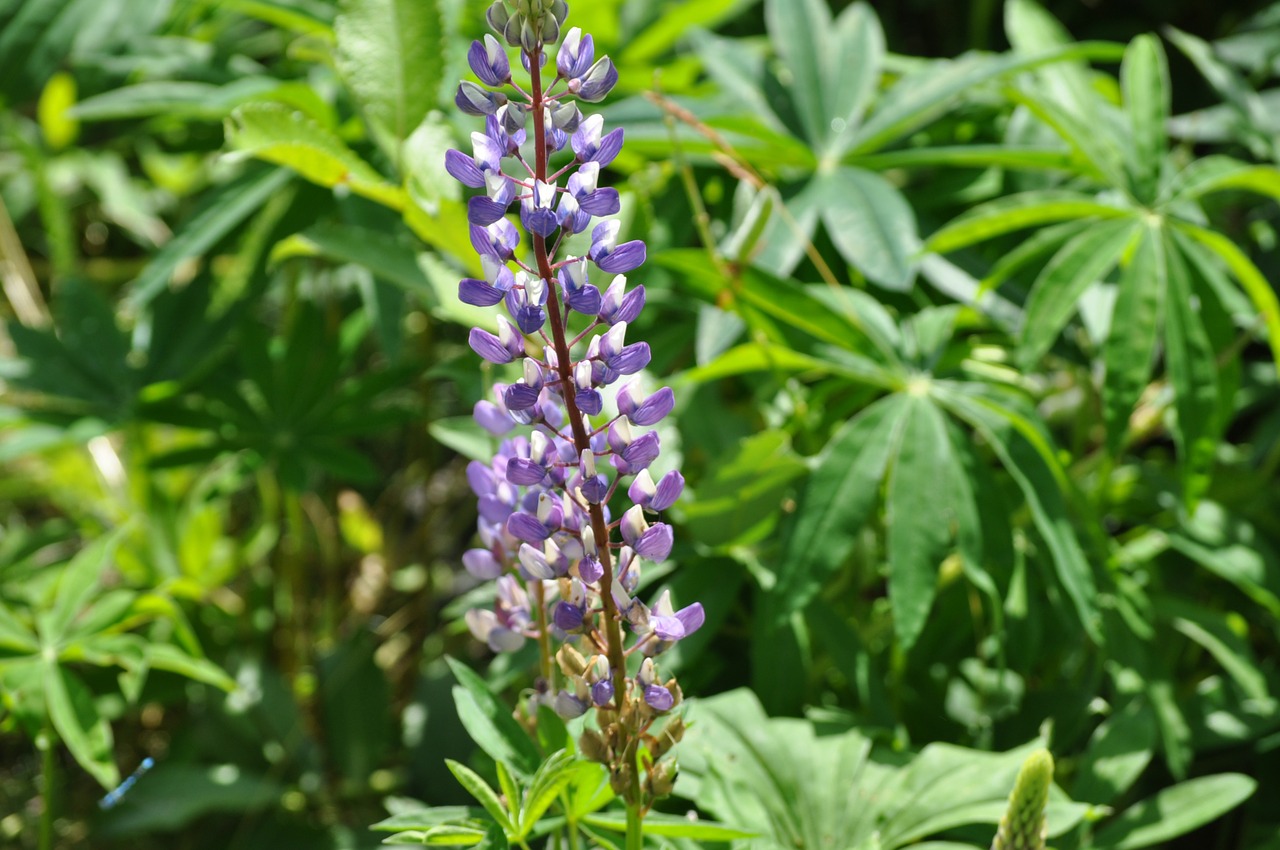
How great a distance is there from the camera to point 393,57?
5.24ft

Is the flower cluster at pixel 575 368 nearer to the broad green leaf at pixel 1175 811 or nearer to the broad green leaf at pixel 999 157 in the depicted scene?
the broad green leaf at pixel 1175 811

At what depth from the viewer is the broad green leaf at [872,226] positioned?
166cm

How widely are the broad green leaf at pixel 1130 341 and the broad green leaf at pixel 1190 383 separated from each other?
0.03m

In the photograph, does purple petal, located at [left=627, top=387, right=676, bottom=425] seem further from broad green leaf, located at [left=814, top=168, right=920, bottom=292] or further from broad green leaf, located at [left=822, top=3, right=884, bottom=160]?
broad green leaf, located at [left=822, top=3, right=884, bottom=160]

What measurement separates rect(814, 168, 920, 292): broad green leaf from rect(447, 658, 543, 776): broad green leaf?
2.79 feet

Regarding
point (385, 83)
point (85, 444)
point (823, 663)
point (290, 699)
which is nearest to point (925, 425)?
point (823, 663)

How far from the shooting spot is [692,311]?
1904 millimetres

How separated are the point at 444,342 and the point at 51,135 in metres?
1.06

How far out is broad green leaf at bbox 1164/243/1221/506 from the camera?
5.09 ft

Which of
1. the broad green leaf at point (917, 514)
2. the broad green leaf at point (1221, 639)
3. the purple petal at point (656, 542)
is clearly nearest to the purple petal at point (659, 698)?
the purple petal at point (656, 542)

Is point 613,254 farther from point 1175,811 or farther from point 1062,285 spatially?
point 1175,811

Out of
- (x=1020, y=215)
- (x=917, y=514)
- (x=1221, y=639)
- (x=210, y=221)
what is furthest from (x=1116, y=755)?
(x=210, y=221)

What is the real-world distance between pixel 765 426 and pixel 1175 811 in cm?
79

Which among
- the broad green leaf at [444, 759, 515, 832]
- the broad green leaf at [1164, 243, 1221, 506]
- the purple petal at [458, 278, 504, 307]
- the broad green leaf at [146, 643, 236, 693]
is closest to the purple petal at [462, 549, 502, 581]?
the broad green leaf at [444, 759, 515, 832]
